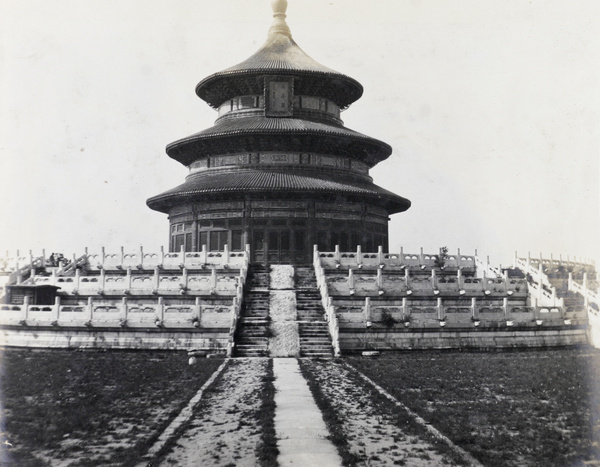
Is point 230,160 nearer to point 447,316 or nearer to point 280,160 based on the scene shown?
point 280,160

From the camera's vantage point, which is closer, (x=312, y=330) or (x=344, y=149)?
(x=312, y=330)

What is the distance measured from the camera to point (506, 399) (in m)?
13.8

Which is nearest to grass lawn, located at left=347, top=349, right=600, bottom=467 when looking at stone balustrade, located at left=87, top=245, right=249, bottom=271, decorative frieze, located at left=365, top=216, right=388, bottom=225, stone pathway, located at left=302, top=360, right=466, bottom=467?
stone pathway, located at left=302, top=360, right=466, bottom=467

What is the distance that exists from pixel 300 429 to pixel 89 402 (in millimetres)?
5100

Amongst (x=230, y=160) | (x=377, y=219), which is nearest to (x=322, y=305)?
(x=377, y=219)

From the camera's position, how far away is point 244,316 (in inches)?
970

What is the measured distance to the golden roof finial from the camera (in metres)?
48.3

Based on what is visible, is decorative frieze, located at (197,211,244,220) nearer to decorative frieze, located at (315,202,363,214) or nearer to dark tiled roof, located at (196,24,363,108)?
decorative frieze, located at (315,202,363,214)

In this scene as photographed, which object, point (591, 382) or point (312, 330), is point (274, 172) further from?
point (591, 382)

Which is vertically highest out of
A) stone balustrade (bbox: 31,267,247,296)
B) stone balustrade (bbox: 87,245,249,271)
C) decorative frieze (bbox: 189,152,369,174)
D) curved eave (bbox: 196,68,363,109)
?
curved eave (bbox: 196,68,363,109)

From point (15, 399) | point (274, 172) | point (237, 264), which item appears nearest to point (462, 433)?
point (15, 399)

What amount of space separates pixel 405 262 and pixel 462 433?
21.0 meters

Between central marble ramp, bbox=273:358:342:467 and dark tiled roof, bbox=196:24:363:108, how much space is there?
29.0 m

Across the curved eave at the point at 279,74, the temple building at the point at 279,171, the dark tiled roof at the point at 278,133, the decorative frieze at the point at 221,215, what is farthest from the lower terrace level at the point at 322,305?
the curved eave at the point at 279,74
